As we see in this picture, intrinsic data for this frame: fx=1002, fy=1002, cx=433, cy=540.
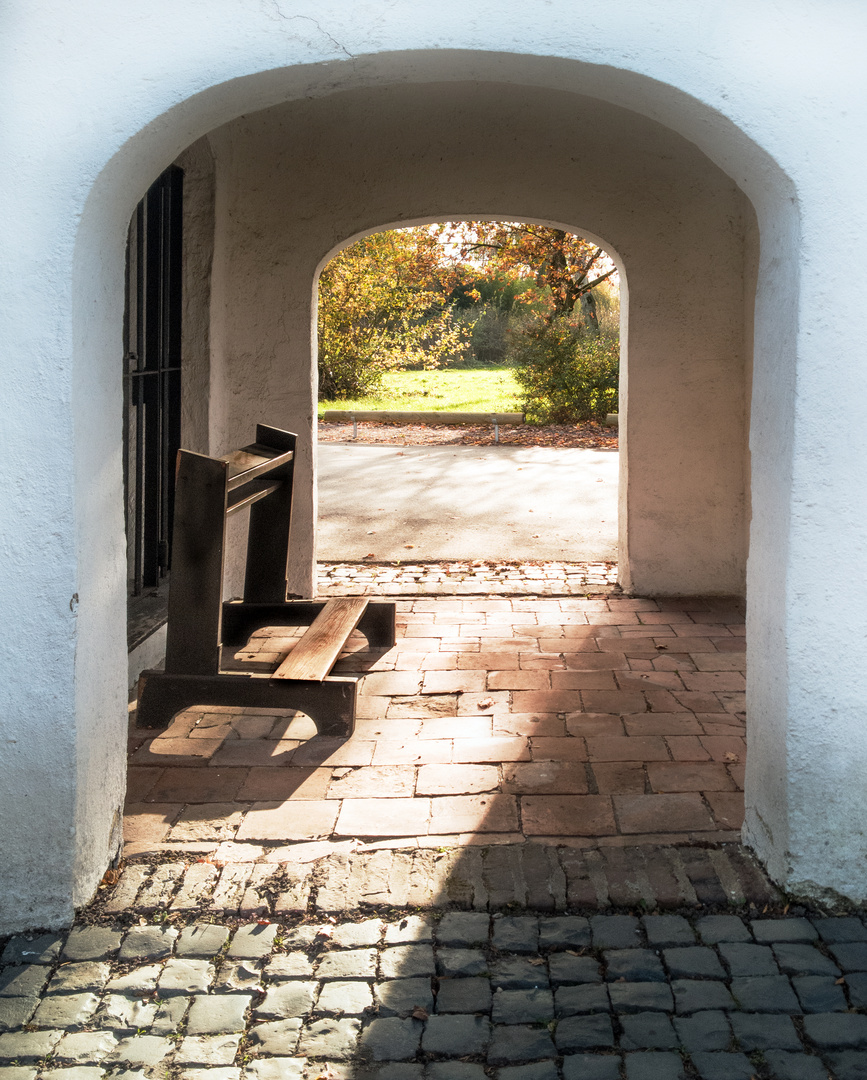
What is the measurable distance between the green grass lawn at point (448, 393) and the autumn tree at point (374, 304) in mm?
634

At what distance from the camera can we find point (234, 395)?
6.57m

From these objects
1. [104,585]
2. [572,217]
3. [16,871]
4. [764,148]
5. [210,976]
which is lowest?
[210,976]

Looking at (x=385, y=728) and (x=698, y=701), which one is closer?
(x=385, y=728)

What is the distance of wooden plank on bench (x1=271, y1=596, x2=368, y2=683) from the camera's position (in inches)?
176

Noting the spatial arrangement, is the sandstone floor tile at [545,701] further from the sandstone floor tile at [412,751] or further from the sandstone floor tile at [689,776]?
the sandstone floor tile at [689,776]

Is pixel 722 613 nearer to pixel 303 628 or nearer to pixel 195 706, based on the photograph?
pixel 303 628

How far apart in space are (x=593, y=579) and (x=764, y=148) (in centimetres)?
479

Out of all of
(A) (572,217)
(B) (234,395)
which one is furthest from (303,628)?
(A) (572,217)

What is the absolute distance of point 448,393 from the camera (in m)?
22.6

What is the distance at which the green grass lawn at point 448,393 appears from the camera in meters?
20.2

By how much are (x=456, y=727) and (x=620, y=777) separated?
87 cm

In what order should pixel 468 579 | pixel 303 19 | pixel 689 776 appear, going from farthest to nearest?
pixel 468 579 < pixel 689 776 < pixel 303 19

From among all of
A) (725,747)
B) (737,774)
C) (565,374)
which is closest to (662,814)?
(737,774)

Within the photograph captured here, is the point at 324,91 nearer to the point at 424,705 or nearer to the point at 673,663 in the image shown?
the point at 424,705
